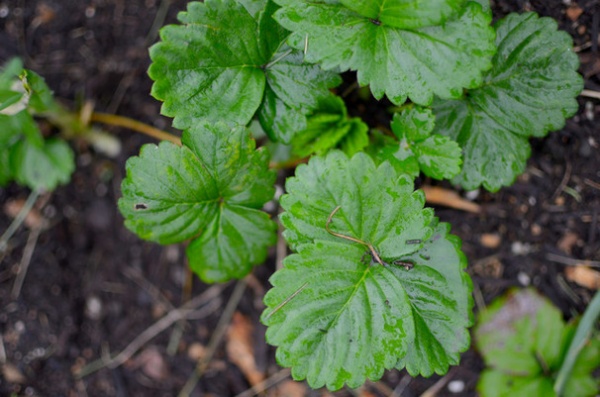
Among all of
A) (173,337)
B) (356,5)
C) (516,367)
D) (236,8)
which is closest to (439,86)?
(356,5)

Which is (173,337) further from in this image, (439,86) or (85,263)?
(439,86)

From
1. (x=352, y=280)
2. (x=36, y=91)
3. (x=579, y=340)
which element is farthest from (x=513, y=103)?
(x=36, y=91)

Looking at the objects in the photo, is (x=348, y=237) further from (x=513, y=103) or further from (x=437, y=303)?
(x=513, y=103)

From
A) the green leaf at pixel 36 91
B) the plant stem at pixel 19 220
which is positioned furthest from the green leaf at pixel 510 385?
the plant stem at pixel 19 220

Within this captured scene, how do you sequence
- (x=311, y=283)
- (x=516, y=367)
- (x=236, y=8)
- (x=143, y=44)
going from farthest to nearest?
(x=143, y=44)
(x=516, y=367)
(x=236, y=8)
(x=311, y=283)

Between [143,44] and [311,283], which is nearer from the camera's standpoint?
[311,283]

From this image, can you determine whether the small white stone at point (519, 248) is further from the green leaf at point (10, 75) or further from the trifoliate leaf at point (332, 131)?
the green leaf at point (10, 75)
